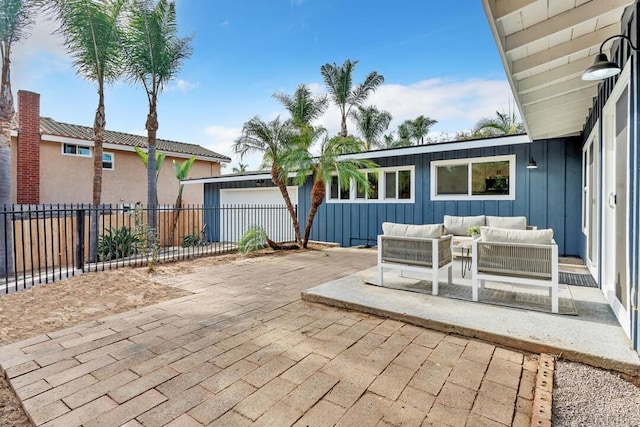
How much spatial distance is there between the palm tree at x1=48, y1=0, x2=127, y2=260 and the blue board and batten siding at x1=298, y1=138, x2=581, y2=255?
8.03m

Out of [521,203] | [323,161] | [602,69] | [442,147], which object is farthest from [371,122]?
[602,69]

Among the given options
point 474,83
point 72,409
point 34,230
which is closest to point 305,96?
point 474,83

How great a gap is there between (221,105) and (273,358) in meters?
14.1

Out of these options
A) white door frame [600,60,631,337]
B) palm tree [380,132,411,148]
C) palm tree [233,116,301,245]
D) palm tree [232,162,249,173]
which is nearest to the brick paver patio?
white door frame [600,60,631,337]

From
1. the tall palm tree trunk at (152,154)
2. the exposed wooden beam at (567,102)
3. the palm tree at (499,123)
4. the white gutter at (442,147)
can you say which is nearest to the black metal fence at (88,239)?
the tall palm tree trunk at (152,154)

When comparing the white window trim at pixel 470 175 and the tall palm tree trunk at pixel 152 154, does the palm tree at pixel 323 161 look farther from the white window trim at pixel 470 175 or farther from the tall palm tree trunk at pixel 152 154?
the tall palm tree trunk at pixel 152 154

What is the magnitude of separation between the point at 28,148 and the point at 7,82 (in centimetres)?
688

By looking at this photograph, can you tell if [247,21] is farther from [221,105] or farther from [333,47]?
[221,105]

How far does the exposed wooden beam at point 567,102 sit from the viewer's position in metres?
4.46

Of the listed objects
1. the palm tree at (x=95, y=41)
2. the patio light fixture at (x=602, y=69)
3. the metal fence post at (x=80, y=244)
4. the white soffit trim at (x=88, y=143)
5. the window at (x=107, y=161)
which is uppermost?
the palm tree at (x=95, y=41)

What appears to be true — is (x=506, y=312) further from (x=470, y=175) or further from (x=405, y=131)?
(x=405, y=131)

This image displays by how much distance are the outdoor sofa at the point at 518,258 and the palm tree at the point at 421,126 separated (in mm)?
20932

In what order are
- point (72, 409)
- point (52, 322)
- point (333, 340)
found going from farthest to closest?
point (52, 322) < point (333, 340) < point (72, 409)

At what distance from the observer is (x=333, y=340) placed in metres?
2.93
